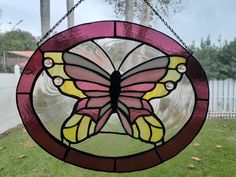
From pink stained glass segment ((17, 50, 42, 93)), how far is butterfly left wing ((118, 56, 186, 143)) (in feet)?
1.14

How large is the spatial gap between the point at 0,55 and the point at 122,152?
13192 mm

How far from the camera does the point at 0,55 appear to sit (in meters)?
13.6

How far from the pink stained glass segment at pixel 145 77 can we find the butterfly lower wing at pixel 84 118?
0.36 feet

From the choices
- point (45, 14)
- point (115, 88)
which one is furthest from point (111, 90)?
point (45, 14)

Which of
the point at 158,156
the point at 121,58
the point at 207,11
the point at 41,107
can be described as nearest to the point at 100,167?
the point at 158,156

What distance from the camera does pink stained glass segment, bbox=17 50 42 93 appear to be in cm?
133

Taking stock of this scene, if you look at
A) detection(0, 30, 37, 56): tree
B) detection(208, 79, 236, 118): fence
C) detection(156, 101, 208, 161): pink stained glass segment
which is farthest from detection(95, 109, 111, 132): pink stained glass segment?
detection(0, 30, 37, 56): tree

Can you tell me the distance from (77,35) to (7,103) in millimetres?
3999

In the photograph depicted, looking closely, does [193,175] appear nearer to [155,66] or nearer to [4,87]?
[155,66]

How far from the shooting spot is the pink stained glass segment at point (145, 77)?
1.35 metres

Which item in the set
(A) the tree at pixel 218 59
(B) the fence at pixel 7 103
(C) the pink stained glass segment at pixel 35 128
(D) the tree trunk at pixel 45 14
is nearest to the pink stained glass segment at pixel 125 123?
(C) the pink stained glass segment at pixel 35 128

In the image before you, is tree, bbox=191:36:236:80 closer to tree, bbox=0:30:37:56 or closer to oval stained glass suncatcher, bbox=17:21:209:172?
oval stained glass suncatcher, bbox=17:21:209:172

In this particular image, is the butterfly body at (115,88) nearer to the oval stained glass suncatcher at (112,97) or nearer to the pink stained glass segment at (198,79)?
the oval stained glass suncatcher at (112,97)

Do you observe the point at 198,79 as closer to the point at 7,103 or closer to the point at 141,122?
the point at 141,122
